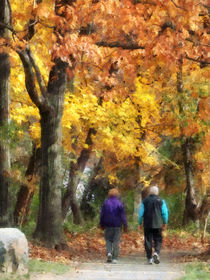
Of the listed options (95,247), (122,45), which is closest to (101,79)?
(122,45)

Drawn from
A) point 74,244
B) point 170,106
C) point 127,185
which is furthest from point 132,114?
point 127,185

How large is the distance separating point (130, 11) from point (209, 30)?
2.20 meters

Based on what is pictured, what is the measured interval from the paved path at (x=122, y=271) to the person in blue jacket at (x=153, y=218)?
40cm

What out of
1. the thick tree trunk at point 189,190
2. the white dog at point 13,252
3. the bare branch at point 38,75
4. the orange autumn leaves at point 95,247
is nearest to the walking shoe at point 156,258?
the orange autumn leaves at point 95,247

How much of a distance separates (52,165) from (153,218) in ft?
10.8

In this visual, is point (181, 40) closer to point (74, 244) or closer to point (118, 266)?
point (118, 266)

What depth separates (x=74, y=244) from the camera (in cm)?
1630

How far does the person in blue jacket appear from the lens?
1313cm

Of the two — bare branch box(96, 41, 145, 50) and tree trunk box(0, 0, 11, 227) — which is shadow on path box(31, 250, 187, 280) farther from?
bare branch box(96, 41, 145, 50)

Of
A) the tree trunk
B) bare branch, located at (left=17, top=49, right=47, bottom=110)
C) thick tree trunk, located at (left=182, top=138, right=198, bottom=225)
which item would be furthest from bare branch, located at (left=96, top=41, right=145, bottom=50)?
thick tree trunk, located at (left=182, top=138, right=198, bottom=225)

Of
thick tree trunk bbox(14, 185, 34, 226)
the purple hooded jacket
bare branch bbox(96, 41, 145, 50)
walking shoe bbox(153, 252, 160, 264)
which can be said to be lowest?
walking shoe bbox(153, 252, 160, 264)

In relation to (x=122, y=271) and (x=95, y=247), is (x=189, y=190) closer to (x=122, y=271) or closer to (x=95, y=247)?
(x=95, y=247)

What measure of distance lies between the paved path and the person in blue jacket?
1.30 ft

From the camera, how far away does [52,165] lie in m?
14.7
